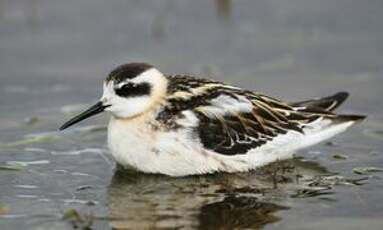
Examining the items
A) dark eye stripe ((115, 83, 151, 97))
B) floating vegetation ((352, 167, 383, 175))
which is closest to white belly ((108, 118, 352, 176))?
dark eye stripe ((115, 83, 151, 97))

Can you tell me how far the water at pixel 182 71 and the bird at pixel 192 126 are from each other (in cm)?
19

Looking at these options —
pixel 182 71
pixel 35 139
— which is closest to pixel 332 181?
pixel 35 139

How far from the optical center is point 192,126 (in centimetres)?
1042

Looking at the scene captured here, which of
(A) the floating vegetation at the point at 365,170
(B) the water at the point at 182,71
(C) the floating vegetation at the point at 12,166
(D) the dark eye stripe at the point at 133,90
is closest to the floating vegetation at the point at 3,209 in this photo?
(B) the water at the point at 182,71

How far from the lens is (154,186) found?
33.6 feet

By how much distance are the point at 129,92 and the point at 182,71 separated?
137 inches

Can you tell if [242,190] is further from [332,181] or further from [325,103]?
[325,103]

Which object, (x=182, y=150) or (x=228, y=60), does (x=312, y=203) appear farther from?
(x=228, y=60)

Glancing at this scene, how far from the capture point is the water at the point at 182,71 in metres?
9.40

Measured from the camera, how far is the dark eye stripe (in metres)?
10.6

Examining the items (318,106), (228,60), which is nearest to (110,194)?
(318,106)

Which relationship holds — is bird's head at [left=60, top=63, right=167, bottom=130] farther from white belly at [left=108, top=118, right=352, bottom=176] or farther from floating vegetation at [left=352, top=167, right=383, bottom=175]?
floating vegetation at [left=352, top=167, right=383, bottom=175]

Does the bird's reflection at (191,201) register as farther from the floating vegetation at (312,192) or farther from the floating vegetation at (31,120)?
the floating vegetation at (31,120)

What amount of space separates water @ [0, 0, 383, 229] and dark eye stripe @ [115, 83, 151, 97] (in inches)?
34.0
